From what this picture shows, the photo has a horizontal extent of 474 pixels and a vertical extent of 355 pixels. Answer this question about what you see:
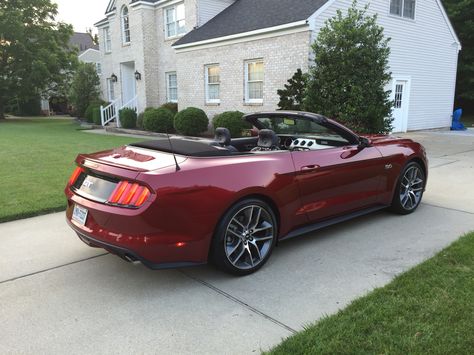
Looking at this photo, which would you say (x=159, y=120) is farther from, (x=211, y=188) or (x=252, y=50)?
(x=211, y=188)

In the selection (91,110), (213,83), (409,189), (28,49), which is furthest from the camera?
(28,49)

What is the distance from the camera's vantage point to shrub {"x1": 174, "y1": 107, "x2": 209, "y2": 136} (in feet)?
52.0

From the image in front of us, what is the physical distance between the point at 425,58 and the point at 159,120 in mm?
11320

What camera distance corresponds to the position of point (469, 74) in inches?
1008

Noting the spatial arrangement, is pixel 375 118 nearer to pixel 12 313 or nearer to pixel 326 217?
pixel 326 217

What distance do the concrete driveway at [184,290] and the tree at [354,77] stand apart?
5.05m

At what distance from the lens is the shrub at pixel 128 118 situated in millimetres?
20469

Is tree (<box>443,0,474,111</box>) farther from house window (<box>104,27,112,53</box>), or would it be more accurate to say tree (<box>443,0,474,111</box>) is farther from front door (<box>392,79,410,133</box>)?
house window (<box>104,27,112,53</box>)

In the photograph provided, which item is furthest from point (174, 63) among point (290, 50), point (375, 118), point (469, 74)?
point (469, 74)

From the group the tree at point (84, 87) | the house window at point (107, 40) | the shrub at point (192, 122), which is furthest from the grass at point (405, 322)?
the tree at point (84, 87)

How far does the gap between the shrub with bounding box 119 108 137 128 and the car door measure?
1729cm

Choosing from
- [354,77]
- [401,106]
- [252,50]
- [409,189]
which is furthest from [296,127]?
[401,106]

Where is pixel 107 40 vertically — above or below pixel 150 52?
above

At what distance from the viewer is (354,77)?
9695 millimetres
